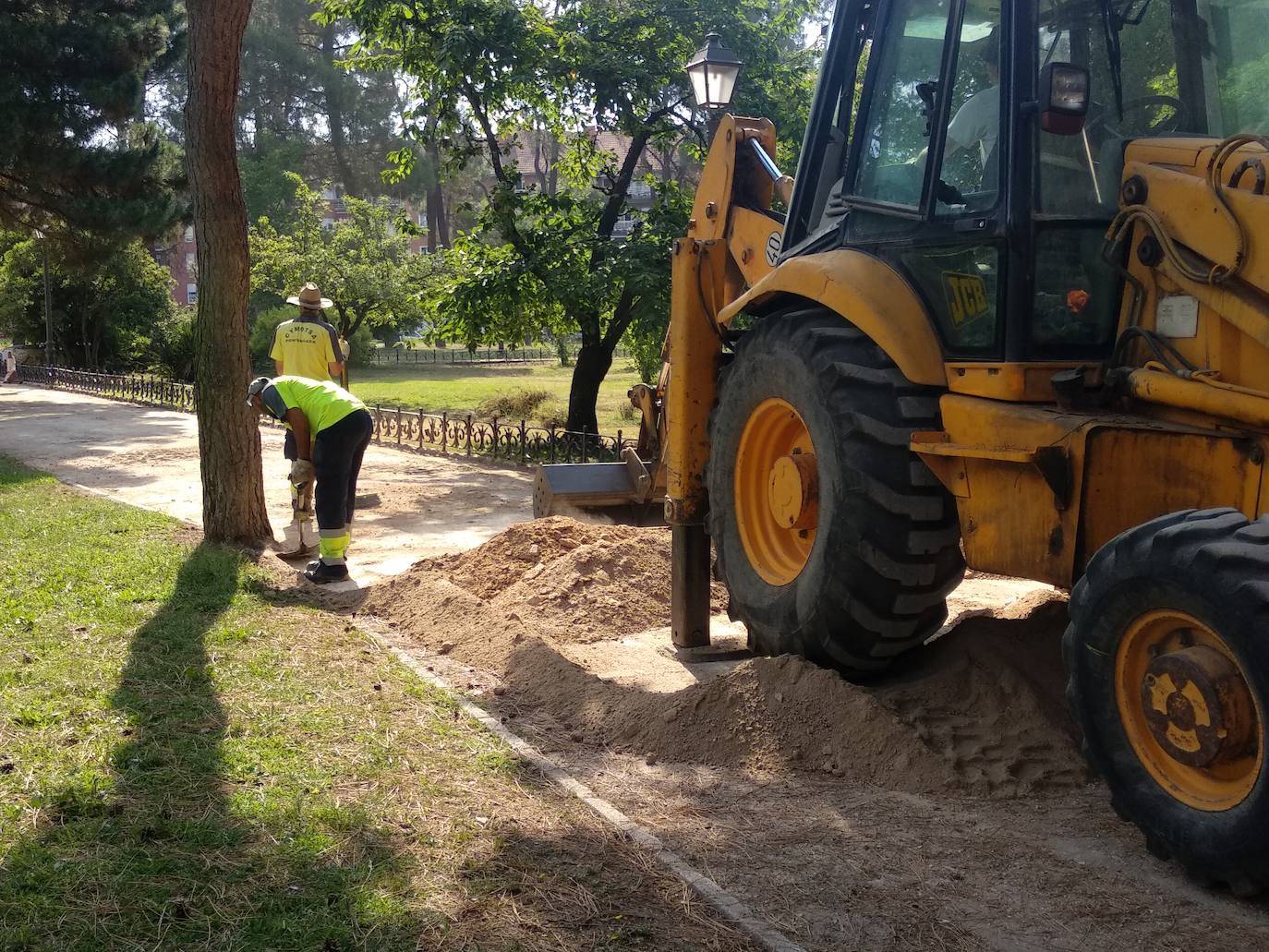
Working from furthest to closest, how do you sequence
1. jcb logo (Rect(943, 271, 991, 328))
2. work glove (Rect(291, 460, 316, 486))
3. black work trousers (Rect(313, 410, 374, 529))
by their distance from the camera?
1. work glove (Rect(291, 460, 316, 486))
2. black work trousers (Rect(313, 410, 374, 529))
3. jcb logo (Rect(943, 271, 991, 328))

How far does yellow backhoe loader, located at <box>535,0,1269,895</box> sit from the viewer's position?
3.64 m

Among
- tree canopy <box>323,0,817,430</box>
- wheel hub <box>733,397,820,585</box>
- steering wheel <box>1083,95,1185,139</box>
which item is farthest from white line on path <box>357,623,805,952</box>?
tree canopy <box>323,0,817,430</box>

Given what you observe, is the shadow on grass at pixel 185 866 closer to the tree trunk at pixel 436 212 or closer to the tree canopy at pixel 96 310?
the tree canopy at pixel 96 310

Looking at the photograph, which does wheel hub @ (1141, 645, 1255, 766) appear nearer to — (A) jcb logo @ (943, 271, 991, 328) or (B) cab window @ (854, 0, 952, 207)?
(A) jcb logo @ (943, 271, 991, 328)

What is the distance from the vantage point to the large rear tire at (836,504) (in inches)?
192

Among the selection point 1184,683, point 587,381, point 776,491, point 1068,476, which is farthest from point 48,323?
point 1184,683

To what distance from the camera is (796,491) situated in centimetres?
545

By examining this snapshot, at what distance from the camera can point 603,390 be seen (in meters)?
31.5

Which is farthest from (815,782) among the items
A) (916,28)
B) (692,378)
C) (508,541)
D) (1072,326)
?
(508,541)

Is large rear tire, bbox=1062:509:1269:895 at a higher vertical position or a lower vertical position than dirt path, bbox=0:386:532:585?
higher

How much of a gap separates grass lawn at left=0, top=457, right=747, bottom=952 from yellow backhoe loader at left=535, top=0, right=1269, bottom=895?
1463mm

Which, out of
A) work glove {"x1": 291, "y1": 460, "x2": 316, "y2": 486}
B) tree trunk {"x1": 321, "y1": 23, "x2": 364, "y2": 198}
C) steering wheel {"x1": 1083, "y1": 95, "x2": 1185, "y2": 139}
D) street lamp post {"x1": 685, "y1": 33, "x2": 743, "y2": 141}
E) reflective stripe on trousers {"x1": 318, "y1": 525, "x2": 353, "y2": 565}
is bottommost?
reflective stripe on trousers {"x1": 318, "y1": 525, "x2": 353, "y2": 565}

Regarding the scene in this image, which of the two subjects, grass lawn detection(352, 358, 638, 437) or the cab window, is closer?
the cab window

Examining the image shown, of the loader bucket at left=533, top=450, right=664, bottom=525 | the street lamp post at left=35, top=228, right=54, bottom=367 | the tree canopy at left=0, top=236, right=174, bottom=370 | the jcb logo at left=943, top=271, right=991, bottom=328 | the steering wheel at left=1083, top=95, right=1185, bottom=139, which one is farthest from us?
the tree canopy at left=0, top=236, right=174, bottom=370
